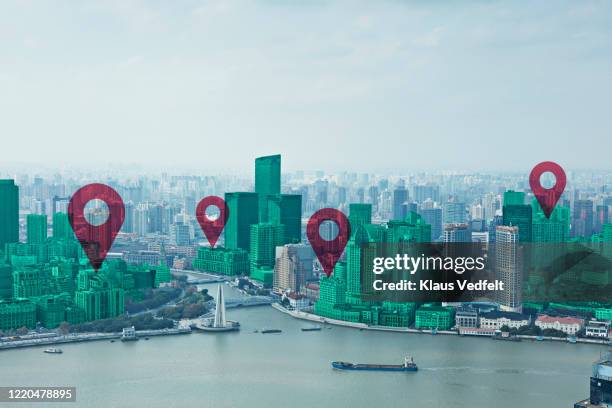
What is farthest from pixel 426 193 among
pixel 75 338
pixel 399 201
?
pixel 75 338

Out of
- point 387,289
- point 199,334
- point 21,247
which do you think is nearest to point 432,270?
point 387,289

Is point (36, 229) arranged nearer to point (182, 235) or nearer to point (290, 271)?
point (182, 235)

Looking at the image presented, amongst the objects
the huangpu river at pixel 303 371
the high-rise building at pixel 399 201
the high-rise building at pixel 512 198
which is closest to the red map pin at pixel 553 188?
the high-rise building at pixel 512 198

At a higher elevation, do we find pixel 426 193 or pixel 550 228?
pixel 426 193

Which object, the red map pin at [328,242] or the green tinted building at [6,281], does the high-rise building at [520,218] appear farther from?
the green tinted building at [6,281]

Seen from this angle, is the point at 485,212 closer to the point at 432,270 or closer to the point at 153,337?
the point at 432,270

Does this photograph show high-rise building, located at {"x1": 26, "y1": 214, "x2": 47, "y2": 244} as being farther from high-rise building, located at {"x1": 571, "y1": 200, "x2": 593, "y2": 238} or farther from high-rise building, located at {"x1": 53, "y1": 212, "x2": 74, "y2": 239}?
high-rise building, located at {"x1": 571, "y1": 200, "x2": 593, "y2": 238}
